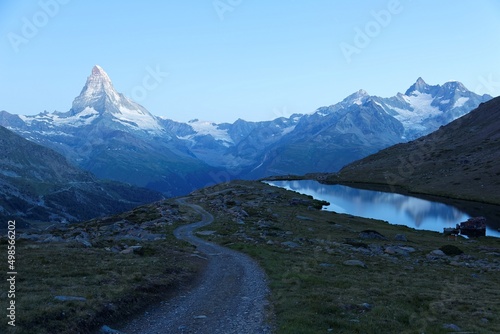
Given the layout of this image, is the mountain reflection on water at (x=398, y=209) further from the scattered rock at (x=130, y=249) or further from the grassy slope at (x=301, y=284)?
the scattered rock at (x=130, y=249)

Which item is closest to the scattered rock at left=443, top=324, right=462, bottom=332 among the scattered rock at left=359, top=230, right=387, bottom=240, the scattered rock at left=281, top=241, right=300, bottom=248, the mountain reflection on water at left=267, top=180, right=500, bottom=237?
the scattered rock at left=281, top=241, right=300, bottom=248

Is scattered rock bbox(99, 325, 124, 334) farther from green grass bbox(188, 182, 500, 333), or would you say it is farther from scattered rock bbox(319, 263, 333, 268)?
scattered rock bbox(319, 263, 333, 268)

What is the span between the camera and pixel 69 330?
17484 mm

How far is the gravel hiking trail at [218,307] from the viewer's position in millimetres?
20000

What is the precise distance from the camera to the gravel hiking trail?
20.0 metres

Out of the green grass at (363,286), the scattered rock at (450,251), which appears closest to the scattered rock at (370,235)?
the green grass at (363,286)

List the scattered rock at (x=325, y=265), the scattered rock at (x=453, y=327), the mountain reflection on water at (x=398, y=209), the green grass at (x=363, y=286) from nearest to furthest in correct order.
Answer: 1. the scattered rock at (x=453, y=327)
2. the green grass at (x=363, y=286)
3. the scattered rock at (x=325, y=265)
4. the mountain reflection on water at (x=398, y=209)

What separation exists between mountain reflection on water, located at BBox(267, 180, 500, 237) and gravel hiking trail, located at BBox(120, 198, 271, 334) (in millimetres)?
69521

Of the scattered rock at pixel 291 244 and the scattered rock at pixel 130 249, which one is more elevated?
the scattered rock at pixel 130 249

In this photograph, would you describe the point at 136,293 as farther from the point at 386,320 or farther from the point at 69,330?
the point at 386,320

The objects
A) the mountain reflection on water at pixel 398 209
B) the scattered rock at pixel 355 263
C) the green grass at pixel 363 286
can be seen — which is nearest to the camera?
the green grass at pixel 363 286

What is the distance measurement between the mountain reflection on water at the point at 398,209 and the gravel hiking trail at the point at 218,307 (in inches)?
2737

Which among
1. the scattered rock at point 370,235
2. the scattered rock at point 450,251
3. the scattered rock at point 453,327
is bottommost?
the scattered rock at point 450,251

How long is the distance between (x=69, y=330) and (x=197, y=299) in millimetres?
9431
